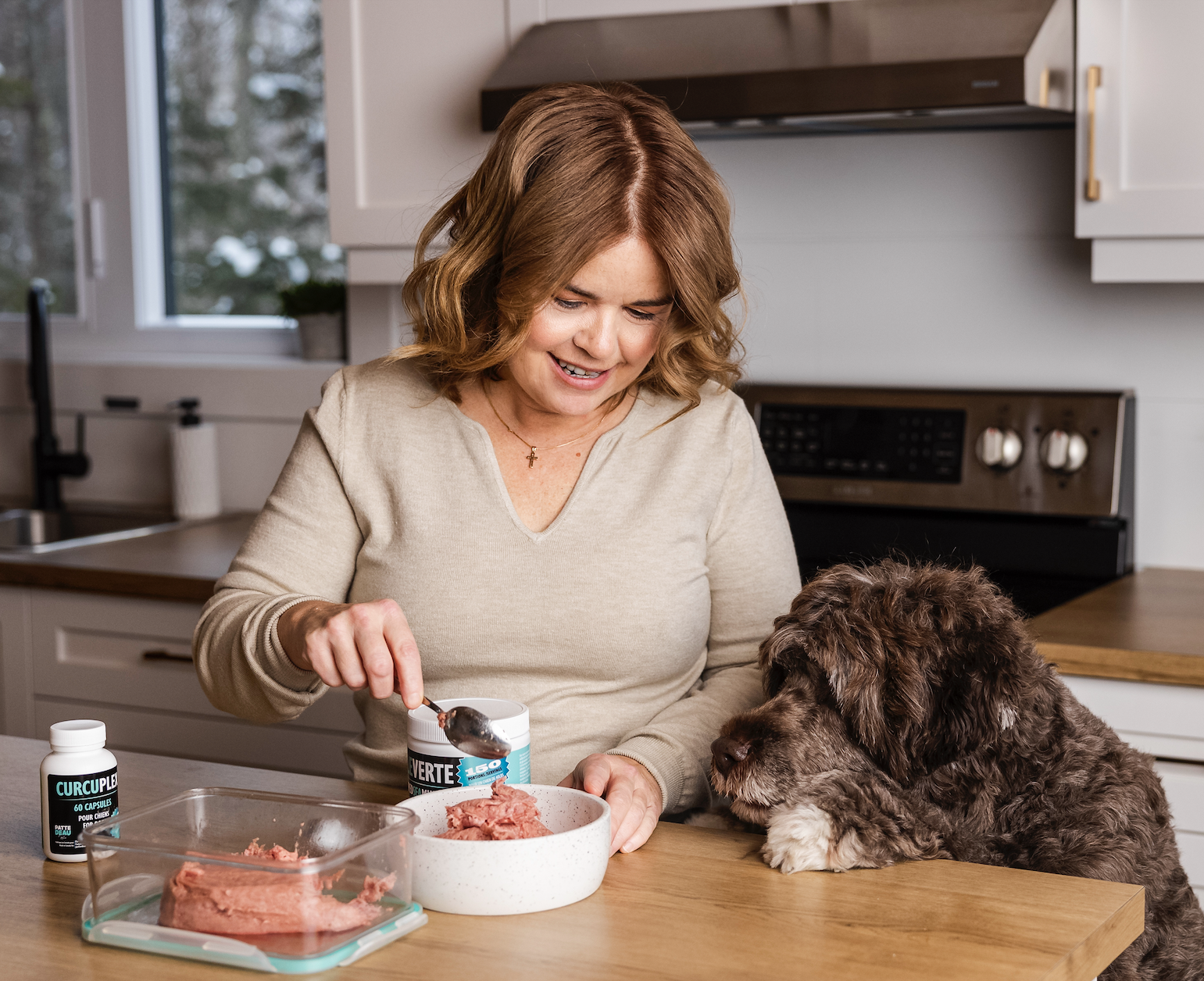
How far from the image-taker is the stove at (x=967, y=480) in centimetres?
225

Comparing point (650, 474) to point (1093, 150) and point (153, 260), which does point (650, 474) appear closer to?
point (1093, 150)

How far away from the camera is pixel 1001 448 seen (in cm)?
229

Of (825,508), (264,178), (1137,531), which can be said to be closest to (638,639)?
(825,508)

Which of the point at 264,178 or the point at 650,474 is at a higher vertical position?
the point at 264,178

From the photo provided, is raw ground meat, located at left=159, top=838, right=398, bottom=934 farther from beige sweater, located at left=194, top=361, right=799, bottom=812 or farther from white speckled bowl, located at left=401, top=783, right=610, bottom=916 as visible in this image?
beige sweater, located at left=194, top=361, right=799, bottom=812

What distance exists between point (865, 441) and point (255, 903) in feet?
5.71

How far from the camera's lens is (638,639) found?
1433 mm

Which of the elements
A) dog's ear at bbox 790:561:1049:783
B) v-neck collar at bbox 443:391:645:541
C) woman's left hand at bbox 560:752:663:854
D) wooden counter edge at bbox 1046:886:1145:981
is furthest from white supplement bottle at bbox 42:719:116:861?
wooden counter edge at bbox 1046:886:1145:981

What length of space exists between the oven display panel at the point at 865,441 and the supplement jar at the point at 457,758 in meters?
1.42

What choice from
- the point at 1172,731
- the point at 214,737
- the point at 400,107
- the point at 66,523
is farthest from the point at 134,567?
the point at 1172,731

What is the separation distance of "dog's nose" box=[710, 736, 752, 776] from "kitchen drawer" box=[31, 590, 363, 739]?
1.28 metres

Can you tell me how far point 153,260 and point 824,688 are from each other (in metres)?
2.63

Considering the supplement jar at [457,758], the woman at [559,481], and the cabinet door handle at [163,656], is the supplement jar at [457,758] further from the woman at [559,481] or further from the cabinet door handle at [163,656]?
the cabinet door handle at [163,656]

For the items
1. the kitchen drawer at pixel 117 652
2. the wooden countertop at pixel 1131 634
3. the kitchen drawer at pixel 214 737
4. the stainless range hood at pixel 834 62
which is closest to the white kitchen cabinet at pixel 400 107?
the stainless range hood at pixel 834 62
